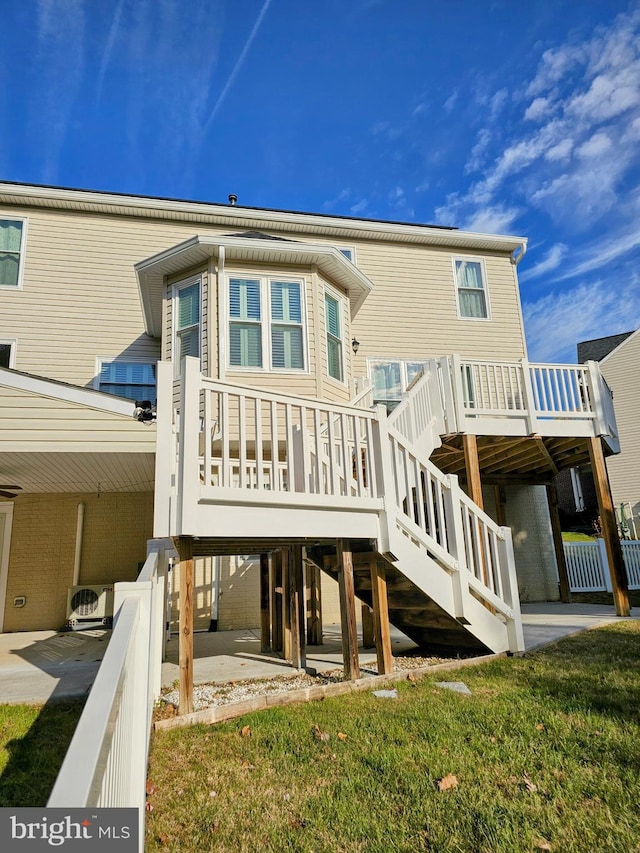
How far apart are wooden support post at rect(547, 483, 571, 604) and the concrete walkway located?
188 cm

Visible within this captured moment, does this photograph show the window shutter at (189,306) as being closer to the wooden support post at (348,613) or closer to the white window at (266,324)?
the white window at (266,324)

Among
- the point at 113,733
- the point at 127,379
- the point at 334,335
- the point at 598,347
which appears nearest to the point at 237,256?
the point at 334,335

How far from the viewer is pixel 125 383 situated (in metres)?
10.3

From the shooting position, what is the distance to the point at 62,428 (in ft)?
21.3

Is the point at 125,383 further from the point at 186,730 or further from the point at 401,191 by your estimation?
the point at 401,191

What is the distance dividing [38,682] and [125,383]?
6465 mm

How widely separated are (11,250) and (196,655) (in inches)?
334

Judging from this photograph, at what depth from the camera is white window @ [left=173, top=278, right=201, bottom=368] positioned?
28.7 ft

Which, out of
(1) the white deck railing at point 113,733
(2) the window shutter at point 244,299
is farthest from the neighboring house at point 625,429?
(1) the white deck railing at point 113,733

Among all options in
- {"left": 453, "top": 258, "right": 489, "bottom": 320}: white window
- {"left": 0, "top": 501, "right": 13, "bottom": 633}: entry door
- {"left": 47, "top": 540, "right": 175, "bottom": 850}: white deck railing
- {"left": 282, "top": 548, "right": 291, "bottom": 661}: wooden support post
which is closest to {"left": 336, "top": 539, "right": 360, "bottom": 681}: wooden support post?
{"left": 282, "top": 548, "right": 291, "bottom": 661}: wooden support post

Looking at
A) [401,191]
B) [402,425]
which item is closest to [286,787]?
[402,425]

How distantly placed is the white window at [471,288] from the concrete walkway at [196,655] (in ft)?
A: 22.0

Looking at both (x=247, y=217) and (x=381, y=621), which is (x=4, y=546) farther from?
(x=247, y=217)

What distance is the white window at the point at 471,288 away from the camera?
12609 millimetres
